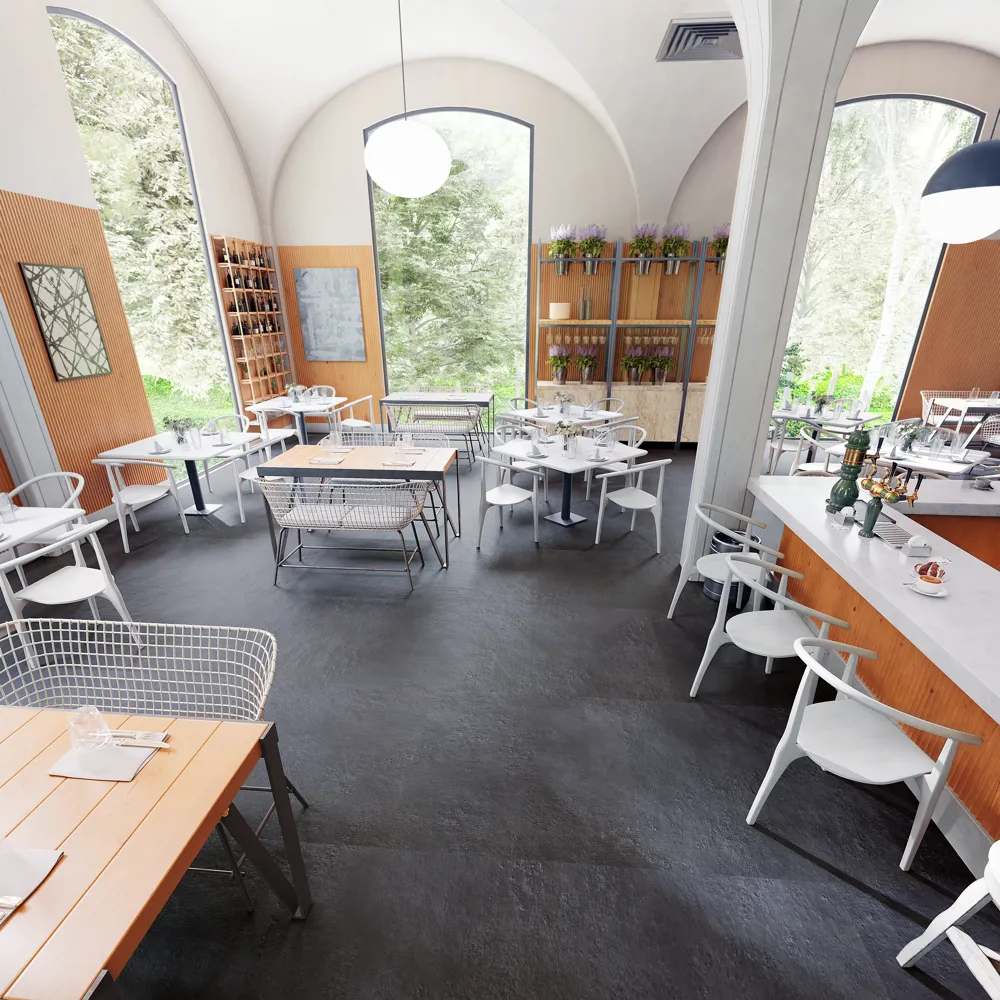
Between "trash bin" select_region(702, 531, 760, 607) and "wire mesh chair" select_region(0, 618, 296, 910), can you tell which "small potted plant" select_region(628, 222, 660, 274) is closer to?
"trash bin" select_region(702, 531, 760, 607)

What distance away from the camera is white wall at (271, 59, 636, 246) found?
21.6ft

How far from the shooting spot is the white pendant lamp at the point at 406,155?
369 centimetres

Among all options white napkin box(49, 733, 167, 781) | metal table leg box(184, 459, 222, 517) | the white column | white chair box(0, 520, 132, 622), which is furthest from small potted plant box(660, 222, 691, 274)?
white napkin box(49, 733, 167, 781)

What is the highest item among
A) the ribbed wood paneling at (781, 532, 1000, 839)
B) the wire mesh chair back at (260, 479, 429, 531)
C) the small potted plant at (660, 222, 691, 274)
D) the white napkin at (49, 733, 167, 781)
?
the small potted plant at (660, 222, 691, 274)

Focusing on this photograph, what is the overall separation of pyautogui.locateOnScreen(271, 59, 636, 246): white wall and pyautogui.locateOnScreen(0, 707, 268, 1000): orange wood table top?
721 centimetres

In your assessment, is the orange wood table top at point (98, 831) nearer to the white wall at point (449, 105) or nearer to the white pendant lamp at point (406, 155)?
the white pendant lamp at point (406, 155)

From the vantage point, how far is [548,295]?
7.34 m

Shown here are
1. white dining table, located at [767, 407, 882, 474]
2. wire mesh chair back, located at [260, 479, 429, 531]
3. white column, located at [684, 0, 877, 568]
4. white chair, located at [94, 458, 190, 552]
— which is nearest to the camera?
white column, located at [684, 0, 877, 568]

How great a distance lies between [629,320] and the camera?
721 centimetres

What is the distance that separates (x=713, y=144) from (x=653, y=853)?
25.4ft

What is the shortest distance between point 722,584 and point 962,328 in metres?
Result: 6.37

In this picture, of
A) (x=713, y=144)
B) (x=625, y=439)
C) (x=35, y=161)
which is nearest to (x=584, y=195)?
(x=713, y=144)

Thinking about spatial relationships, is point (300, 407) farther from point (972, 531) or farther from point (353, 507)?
point (972, 531)

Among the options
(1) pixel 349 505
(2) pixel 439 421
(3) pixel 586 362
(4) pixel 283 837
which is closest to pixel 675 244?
(3) pixel 586 362
